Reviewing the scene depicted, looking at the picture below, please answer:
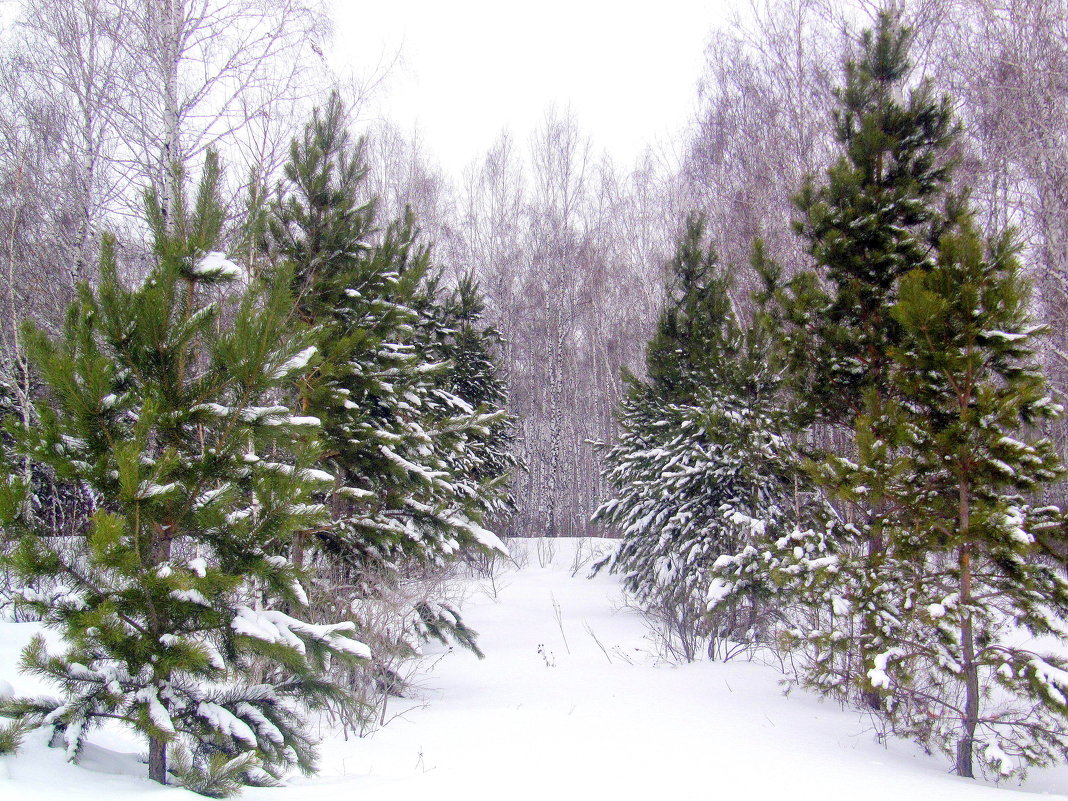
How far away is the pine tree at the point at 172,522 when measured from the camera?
2.72 meters

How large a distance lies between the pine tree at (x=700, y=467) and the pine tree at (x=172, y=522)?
4.81 meters

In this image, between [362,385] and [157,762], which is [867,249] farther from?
[157,762]

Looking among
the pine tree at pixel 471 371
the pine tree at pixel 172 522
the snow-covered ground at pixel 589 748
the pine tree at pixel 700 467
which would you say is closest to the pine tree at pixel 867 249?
the pine tree at pixel 700 467

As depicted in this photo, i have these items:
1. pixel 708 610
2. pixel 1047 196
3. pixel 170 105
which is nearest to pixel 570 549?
pixel 708 610

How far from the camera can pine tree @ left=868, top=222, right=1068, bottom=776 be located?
4590 mm

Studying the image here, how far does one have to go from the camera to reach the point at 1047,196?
955cm

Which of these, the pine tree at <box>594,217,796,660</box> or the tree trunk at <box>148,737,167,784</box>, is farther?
the pine tree at <box>594,217,796,660</box>

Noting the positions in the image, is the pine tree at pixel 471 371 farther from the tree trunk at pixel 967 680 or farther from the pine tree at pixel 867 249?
the tree trunk at pixel 967 680

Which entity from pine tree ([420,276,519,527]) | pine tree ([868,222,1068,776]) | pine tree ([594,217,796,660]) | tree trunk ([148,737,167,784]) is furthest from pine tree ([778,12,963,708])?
pine tree ([420,276,519,527])

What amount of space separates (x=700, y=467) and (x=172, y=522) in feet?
24.8

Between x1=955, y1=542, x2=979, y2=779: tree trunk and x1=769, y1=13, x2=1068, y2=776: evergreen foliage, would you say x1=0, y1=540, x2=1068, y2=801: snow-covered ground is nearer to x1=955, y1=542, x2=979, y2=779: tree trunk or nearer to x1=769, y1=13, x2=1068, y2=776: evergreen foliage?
x1=955, y1=542, x2=979, y2=779: tree trunk

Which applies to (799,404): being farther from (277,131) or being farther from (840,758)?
(277,131)

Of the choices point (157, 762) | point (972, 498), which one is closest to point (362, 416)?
point (157, 762)

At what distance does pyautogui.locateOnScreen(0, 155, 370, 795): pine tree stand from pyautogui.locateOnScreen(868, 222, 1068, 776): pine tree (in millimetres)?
3844
